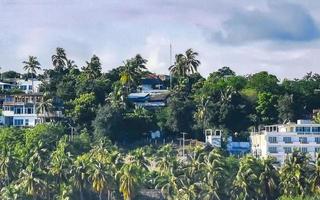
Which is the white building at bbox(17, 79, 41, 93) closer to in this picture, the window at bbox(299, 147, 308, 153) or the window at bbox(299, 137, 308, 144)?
the window at bbox(299, 137, 308, 144)

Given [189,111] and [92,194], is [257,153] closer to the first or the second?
[189,111]

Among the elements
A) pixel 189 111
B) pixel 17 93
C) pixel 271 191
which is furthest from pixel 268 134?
pixel 17 93

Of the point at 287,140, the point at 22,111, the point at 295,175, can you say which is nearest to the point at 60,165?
the point at 295,175

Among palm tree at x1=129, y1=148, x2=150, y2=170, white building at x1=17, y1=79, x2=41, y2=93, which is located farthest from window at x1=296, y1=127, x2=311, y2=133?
white building at x1=17, y1=79, x2=41, y2=93

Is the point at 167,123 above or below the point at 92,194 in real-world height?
above

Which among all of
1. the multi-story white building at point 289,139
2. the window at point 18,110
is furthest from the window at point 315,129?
the window at point 18,110

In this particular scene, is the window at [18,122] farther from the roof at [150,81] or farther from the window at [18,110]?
the roof at [150,81]
